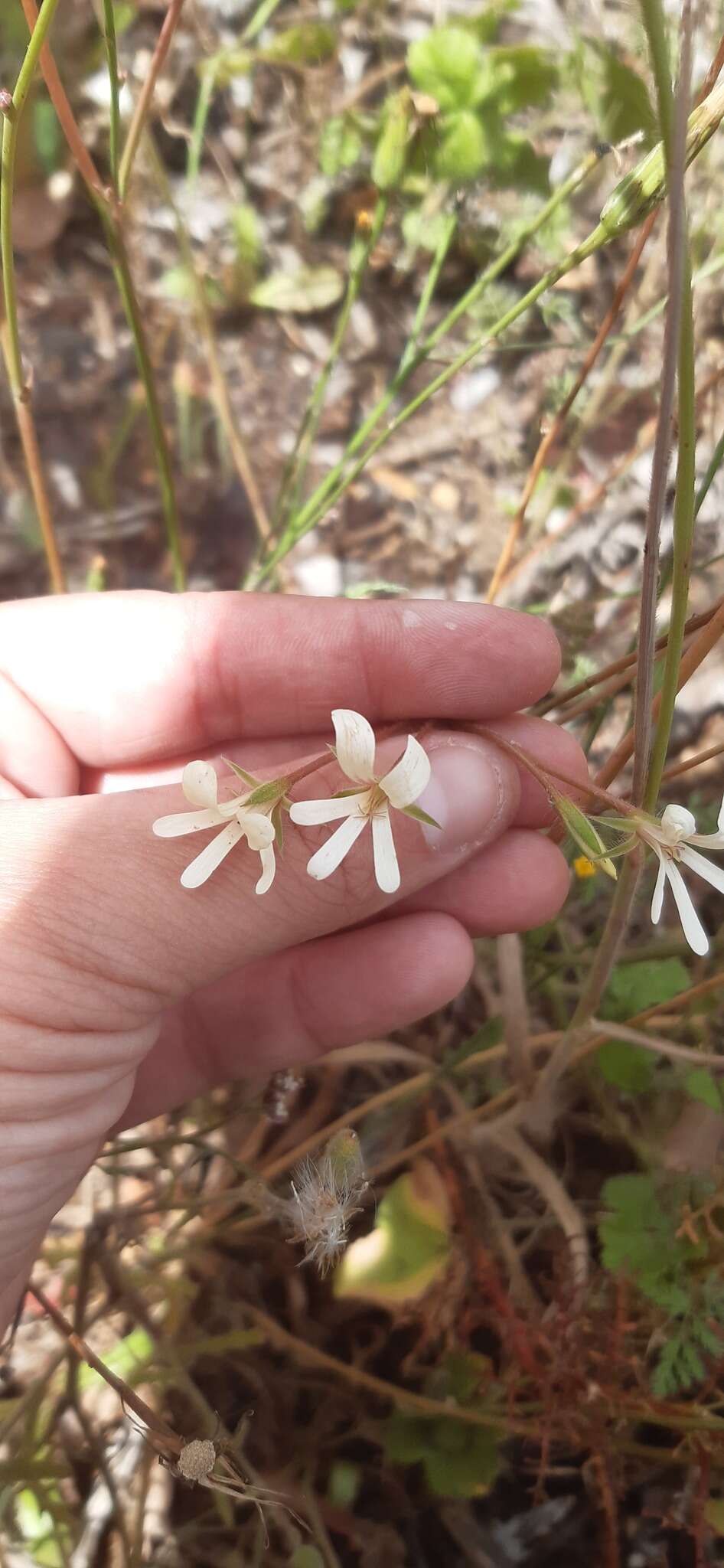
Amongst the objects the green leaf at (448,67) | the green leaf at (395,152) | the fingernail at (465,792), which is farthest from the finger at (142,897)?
the green leaf at (448,67)

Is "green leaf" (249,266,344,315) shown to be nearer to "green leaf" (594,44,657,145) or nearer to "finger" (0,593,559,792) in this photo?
"finger" (0,593,559,792)

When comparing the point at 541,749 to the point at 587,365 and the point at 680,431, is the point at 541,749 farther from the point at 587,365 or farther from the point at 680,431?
the point at 680,431

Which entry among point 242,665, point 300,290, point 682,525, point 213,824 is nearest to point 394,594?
point 300,290

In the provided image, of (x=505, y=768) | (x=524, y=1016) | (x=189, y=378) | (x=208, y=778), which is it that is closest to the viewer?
(x=208, y=778)

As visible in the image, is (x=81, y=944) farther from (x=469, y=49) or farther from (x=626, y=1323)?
(x=469, y=49)

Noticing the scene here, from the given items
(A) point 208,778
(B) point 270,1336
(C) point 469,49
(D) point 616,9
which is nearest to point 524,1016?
(B) point 270,1336

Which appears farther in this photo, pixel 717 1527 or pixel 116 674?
pixel 116 674
